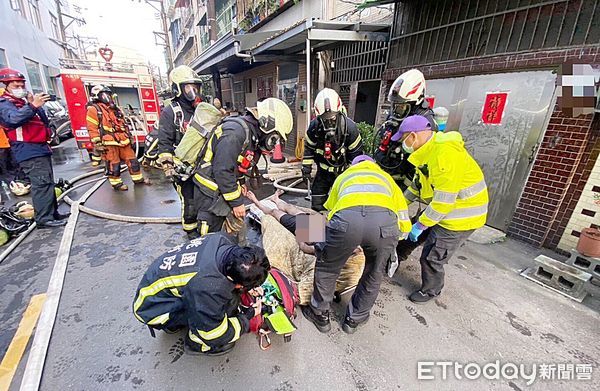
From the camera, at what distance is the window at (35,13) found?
16709 mm

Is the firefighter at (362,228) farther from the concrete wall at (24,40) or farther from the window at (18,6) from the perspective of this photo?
the window at (18,6)

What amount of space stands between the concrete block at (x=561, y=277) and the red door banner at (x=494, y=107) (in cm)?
202

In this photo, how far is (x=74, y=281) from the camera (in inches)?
107

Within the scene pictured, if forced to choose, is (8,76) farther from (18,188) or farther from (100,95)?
(18,188)

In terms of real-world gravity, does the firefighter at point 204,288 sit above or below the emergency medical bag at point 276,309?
above

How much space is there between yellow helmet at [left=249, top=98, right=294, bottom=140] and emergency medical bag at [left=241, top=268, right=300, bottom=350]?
4.30ft

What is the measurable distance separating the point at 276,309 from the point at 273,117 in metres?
1.67

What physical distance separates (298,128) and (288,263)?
6647 mm

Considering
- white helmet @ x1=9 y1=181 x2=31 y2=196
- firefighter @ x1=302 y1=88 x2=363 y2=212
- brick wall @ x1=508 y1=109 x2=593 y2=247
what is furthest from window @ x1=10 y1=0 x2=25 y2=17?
brick wall @ x1=508 y1=109 x2=593 y2=247

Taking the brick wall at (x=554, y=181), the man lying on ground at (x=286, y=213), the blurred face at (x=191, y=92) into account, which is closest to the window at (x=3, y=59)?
the blurred face at (x=191, y=92)

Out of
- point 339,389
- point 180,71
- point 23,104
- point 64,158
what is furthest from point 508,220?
point 64,158

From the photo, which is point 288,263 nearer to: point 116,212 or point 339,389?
point 339,389

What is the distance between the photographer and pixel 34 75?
579 inches

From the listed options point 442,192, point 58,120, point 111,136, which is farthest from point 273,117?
point 58,120
